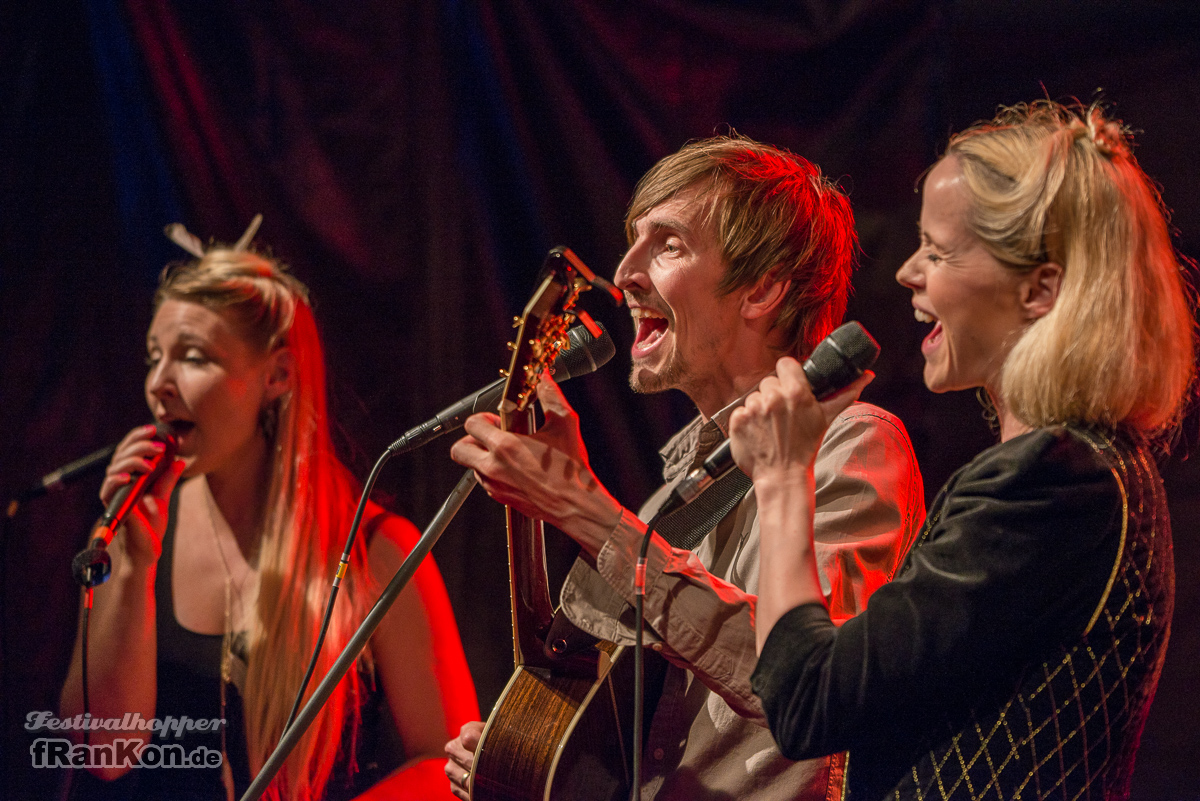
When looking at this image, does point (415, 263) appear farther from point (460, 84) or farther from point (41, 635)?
point (41, 635)

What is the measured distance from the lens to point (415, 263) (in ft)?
8.45

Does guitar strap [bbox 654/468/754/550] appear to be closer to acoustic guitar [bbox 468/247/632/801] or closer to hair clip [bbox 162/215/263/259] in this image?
acoustic guitar [bbox 468/247/632/801]

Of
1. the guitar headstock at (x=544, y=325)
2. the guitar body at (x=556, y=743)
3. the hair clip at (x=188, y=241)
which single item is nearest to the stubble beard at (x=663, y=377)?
the guitar headstock at (x=544, y=325)

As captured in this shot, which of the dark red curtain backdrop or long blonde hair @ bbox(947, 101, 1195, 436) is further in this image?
the dark red curtain backdrop

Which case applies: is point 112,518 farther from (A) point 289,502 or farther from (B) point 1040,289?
(B) point 1040,289

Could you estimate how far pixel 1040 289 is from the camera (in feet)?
4.30

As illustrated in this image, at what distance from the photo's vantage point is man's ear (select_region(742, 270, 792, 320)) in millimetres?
2020

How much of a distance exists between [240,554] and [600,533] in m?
1.41

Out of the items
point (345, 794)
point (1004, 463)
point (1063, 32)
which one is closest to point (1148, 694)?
point (1004, 463)

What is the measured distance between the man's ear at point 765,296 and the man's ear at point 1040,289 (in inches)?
29.3

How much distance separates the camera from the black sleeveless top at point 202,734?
8.00ft

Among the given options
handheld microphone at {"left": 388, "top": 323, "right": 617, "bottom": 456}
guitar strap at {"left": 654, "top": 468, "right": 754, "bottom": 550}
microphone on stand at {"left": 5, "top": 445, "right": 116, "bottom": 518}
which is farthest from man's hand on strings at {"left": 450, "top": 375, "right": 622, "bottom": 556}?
microphone on stand at {"left": 5, "top": 445, "right": 116, "bottom": 518}

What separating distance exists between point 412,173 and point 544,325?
3.87 feet

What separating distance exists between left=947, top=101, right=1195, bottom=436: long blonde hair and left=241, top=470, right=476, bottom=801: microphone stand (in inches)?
35.7
